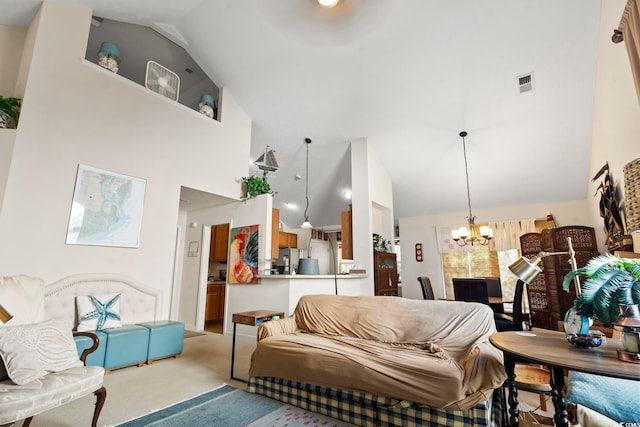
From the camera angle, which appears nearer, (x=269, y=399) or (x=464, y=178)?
(x=269, y=399)

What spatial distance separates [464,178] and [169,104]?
5.65 meters

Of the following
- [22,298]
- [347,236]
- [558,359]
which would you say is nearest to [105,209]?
[22,298]

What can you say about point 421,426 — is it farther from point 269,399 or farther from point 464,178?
point 464,178

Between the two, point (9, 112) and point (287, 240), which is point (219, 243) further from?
point (9, 112)

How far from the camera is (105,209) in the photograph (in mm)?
3650

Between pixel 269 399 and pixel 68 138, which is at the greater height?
pixel 68 138

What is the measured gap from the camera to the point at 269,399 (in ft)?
8.48

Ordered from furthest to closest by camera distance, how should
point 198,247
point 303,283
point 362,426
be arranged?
point 198,247, point 303,283, point 362,426

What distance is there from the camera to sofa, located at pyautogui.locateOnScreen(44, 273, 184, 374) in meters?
3.15

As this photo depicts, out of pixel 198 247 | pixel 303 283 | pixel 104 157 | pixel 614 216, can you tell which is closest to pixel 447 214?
pixel 614 216

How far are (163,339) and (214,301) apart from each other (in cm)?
270

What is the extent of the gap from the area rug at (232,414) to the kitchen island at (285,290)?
192 centimetres

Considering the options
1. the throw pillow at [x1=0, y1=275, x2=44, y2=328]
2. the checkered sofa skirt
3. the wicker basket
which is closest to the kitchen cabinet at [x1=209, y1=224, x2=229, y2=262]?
the throw pillow at [x1=0, y1=275, x2=44, y2=328]

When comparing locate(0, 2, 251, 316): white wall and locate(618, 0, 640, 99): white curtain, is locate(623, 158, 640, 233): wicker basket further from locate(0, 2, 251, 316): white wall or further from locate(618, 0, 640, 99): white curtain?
locate(0, 2, 251, 316): white wall
